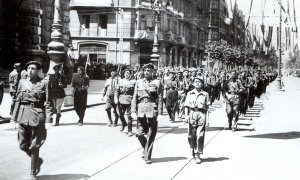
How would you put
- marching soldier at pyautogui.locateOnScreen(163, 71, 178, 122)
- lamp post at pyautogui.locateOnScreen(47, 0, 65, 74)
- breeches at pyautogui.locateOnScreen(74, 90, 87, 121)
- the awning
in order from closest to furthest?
1. breeches at pyautogui.locateOnScreen(74, 90, 87, 121)
2. lamp post at pyautogui.locateOnScreen(47, 0, 65, 74)
3. marching soldier at pyautogui.locateOnScreen(163, 71, 178, 122)
4. the awning

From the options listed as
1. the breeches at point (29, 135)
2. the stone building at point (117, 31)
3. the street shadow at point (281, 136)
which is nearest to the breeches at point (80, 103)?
the street shadow at point (281, 136)

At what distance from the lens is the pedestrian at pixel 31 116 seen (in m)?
6.83

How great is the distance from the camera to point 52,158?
856 centimetres

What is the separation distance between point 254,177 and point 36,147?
10.4ft

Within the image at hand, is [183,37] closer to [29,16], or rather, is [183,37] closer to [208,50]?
[208,50]

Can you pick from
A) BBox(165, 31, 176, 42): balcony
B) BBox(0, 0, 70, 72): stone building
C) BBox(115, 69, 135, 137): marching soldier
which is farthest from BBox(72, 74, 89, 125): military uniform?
BBox(165, 31, 176, 42): balcony

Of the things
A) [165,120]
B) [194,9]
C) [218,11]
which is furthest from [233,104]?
[218,11]

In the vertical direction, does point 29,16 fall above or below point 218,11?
below

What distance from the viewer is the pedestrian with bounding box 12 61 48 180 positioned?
6828mm

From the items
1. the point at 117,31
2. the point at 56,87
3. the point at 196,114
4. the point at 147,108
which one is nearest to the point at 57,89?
the point at 56,87

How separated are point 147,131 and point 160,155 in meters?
0.68

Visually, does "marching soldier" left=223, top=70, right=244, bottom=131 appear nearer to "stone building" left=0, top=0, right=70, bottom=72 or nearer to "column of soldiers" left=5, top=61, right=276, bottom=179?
"column of soldiers" left=5, top=61, right=276, bottom=179

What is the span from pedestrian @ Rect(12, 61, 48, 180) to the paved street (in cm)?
46

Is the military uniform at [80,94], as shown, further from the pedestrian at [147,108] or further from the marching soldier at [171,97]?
the pedestrian at [147,108]
